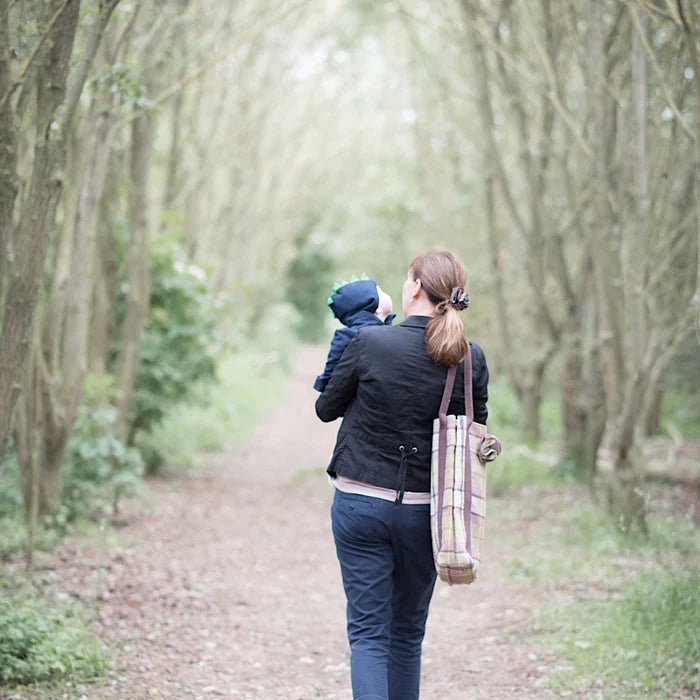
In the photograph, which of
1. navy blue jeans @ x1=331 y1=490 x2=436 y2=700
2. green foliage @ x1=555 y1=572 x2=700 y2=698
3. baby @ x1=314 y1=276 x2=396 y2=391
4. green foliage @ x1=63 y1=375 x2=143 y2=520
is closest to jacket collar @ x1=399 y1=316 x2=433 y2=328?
baby @ x1=314 y1=276 x2=396 y2=391

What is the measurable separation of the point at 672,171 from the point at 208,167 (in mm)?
9257

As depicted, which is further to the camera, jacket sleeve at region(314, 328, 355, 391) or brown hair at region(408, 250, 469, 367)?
jacket sleeve at region(314, 328, 355, 391)

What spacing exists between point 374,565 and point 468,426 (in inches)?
24.5

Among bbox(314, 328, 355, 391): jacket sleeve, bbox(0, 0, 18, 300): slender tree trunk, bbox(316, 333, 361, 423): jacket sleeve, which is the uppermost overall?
bbox(0, 0, 18, 300): slender tree trunk

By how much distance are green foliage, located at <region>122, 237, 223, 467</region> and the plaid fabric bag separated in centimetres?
698

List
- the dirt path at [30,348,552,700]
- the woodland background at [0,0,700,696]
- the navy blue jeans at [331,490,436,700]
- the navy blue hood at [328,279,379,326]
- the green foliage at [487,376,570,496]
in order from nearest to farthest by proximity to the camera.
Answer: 1. the navy blue jeans at [331,490,436,700]
2. the navy blue hood at [328,279,379,326]
3. the dirt path at [30,348,552,700]
4. the woodland background at [0,0,700,696]
5. the green foliage at [487,376,570,496]

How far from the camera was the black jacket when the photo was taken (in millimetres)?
3291

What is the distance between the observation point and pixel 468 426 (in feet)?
10.8

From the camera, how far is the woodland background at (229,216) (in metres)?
5.02

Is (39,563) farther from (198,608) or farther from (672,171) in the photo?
(672,171)

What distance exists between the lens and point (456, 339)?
3.22m

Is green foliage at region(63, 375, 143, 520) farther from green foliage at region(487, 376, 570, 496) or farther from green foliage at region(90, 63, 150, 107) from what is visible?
green foliage at region(487, 376, 570, 496)

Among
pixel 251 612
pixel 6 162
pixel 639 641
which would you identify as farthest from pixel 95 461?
pixel 639 641

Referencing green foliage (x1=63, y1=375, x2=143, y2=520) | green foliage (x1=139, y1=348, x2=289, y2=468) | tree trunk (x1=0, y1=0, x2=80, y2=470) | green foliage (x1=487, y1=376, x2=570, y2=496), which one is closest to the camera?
tree trunk (x1=0, y1=0, x2=80, y2=470)
